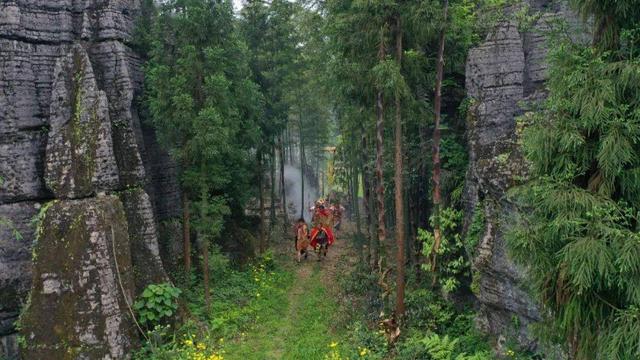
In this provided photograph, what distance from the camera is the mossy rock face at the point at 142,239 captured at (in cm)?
1384

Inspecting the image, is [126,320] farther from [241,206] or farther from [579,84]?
[579,84]

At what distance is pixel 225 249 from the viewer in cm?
1962

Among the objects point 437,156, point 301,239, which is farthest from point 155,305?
point 437,156

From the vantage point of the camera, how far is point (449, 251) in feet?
45.8

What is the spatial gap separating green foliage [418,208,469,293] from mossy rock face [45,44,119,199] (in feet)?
31.7

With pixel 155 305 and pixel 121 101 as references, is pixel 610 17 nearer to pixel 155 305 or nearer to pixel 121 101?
pixel 155 305

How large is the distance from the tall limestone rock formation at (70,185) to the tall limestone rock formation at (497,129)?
983cm

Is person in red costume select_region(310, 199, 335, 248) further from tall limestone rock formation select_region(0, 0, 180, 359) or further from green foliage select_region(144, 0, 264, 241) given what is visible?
tall limestone rock formation select_region(0, 0, 180, 359)

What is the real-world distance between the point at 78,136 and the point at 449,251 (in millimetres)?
11821

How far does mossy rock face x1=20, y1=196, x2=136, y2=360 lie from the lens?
11.9 m

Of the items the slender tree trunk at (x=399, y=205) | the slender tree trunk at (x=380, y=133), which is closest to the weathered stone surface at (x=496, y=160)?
the slender tree trunk at (x=399, y=205)

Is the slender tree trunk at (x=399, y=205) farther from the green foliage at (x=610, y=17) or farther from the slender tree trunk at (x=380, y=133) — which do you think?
the green foliage at (x=610, y=17)

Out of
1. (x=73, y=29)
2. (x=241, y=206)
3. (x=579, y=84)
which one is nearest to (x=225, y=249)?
(x=241, y=206)

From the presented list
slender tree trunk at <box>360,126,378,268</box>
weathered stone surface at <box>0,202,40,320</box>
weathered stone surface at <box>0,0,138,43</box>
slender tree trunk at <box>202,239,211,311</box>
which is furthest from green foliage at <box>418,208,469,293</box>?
weathered stone surface at <box>0,0,138,43</box>
